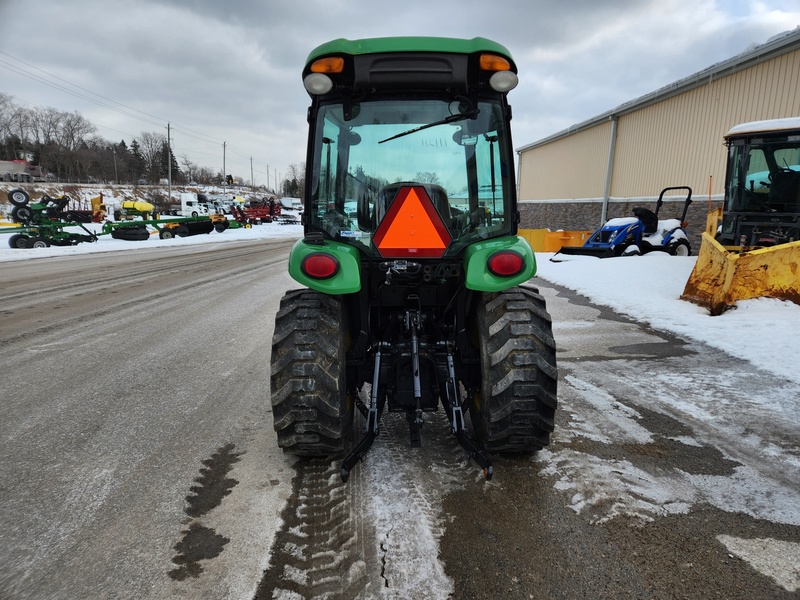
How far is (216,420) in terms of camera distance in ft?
11.5

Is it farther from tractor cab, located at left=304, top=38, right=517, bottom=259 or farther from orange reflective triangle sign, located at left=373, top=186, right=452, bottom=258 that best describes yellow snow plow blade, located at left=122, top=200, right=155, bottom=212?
orange reflective triangle sign, located at left=373, top=186, right=452, bottom=258

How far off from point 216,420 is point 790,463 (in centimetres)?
380

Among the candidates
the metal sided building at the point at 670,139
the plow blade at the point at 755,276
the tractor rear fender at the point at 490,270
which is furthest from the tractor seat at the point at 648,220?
the tractor rear fender at the point at 490,270

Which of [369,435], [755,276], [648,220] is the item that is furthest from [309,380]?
[648,220]

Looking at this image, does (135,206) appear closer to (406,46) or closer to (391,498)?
(406,46)

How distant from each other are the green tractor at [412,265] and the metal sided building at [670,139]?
37.0ft

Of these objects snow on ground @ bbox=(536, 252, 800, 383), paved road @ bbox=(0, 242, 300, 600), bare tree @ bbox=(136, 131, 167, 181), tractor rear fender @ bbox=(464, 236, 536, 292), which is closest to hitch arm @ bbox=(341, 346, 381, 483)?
paved road @ bbox=(0, 242, 300, 600)

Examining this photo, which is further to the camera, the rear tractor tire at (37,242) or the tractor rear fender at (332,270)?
the rear tractor tire at (37,242)

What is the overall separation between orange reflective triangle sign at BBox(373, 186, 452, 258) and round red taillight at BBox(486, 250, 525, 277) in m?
0.31

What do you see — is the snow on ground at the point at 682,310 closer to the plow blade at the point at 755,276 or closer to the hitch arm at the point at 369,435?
the plow blade at the point at 755,276

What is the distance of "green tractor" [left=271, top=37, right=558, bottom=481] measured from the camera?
2.56 metres

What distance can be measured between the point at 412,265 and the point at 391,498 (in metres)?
1.28

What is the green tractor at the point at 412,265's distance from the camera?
101 inches

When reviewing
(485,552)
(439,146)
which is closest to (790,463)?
(485,552)
